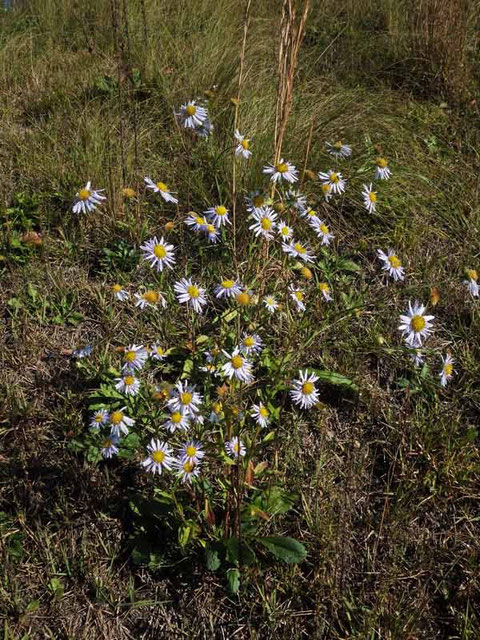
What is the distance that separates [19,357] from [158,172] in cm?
114

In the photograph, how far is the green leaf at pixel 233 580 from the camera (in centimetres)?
155

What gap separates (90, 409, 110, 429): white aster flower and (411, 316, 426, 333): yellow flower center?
37.6 inches

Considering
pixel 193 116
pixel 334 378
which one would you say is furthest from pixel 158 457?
pixel 193 116

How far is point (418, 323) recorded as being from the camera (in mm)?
1671

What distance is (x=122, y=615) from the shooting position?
5.21ft

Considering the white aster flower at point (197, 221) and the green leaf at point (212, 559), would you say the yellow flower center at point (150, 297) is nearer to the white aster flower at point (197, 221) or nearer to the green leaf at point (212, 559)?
the white aster flower at point (197, 221)

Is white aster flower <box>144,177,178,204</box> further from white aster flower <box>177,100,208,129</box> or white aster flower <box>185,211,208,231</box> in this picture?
white aster flower <box>177,100,208,129</box>

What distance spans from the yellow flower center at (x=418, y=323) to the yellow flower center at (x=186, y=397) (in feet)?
2.26

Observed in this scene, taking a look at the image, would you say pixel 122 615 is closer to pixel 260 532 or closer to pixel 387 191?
pixel 260 532

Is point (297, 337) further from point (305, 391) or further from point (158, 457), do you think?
point (158, 457)

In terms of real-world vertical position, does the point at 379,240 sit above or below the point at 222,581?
above

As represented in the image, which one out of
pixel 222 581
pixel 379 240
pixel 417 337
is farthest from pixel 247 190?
pixel 222 581

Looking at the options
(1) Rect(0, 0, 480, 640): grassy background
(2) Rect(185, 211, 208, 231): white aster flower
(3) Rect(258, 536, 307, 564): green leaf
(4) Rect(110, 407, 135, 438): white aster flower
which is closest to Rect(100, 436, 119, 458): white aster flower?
(4) Rect(110, 407, 135, 438): white aster flower

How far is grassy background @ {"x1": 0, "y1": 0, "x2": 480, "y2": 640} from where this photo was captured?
1.61 metres
